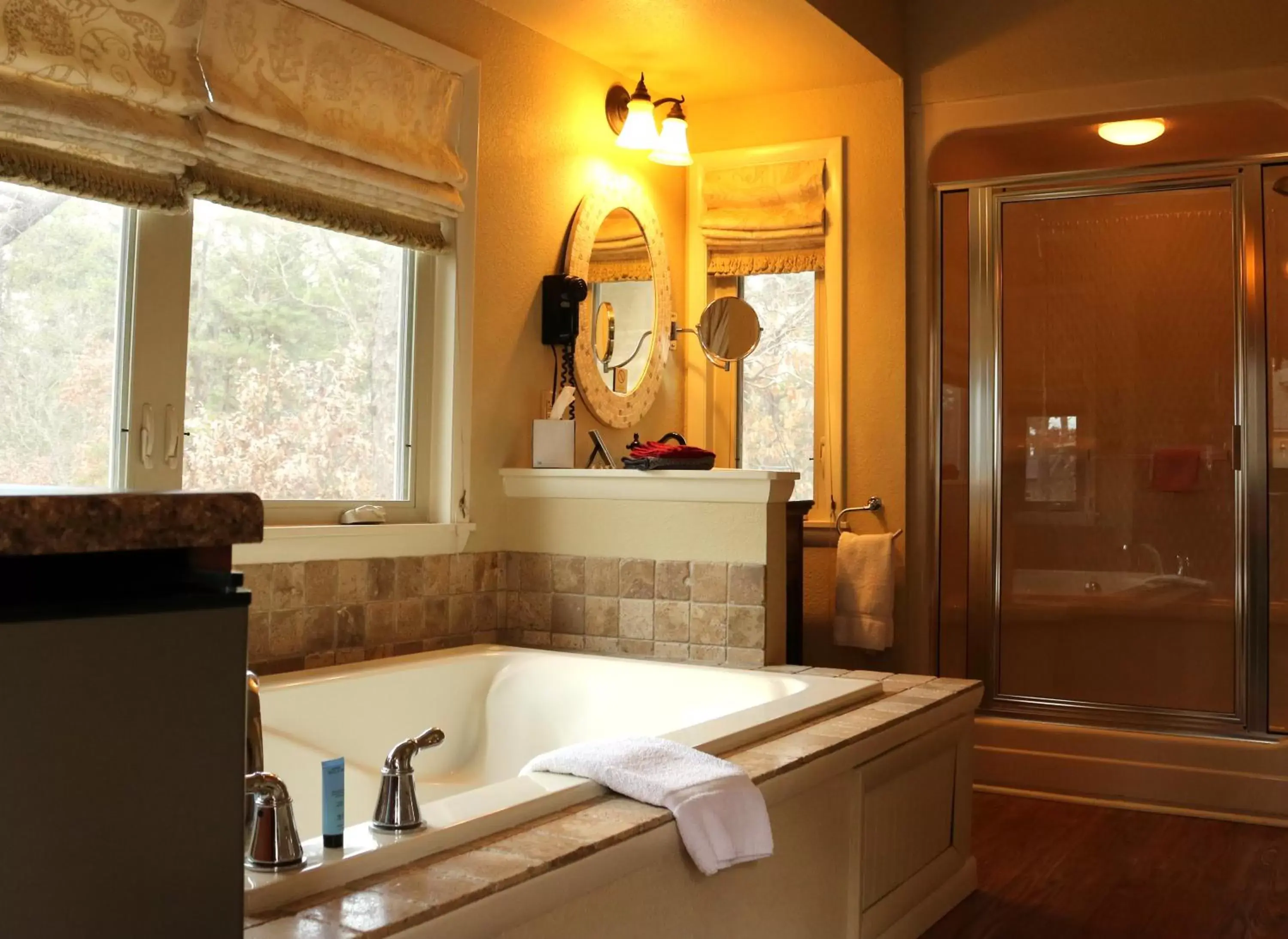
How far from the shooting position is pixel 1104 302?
429 centimetres

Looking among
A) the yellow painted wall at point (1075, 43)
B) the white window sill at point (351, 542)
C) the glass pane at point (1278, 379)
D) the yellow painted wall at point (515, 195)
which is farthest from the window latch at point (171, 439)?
the glass pane at point (1278, 379)

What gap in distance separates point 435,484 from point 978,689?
1461 millimetres

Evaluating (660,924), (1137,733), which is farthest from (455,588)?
(1137,733)

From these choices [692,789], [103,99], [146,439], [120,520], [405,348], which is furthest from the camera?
[405,348]

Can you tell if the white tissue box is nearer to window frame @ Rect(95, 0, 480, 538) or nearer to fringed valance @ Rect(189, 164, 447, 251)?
window frame @ Rect(95, 0, 480, 538)

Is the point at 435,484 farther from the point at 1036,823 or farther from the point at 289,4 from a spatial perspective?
the point at 1036,823

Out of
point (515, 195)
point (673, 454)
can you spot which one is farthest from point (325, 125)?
point (673, 454)

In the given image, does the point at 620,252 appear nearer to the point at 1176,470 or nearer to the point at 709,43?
the point at 709,43

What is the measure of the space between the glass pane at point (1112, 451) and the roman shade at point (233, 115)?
2123 millimetres

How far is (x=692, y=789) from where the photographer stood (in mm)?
1842

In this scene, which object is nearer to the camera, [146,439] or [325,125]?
[146,439]

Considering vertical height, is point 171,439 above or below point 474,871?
above

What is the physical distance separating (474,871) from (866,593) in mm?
2598

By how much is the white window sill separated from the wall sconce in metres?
1.33
